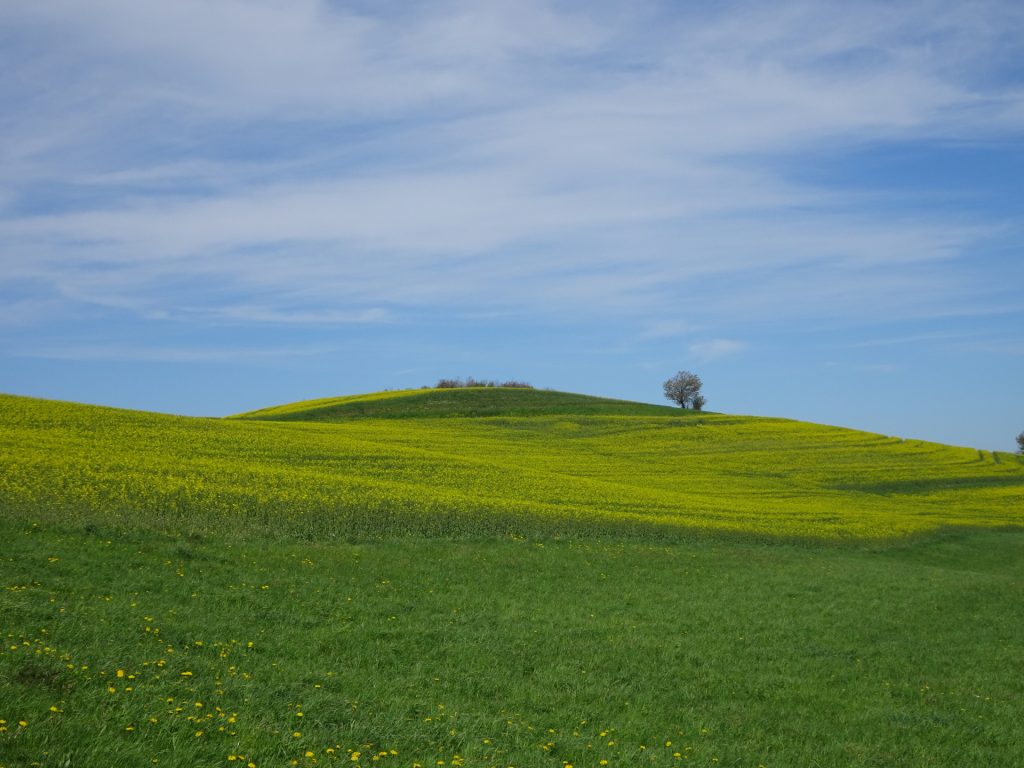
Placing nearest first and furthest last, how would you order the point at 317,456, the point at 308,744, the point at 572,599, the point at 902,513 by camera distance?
the point at 308,744, the point at 572,599, the point at 317,456, the point at 902,513


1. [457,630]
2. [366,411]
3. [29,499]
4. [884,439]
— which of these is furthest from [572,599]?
[884,439]

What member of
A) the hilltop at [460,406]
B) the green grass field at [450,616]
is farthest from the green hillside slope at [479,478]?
the hilltop at [460,406]

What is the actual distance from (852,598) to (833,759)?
12.5m

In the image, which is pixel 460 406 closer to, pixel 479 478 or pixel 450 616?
pixel 479 478

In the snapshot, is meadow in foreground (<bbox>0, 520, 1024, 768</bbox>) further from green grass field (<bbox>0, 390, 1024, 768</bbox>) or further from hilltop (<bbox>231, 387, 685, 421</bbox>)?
hilltop (<bbox>231, 387, 685, 421</bbox>)

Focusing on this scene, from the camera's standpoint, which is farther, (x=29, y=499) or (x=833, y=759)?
(x=29, y=499)

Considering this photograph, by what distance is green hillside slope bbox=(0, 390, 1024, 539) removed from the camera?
2597 centimetres

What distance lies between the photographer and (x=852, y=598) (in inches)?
958

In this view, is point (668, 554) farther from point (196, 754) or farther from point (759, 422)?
point (759, 422)

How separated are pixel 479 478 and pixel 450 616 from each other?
20.1m

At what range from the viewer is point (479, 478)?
3872 centimetres

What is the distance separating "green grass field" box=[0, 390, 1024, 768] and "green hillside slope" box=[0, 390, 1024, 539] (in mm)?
221

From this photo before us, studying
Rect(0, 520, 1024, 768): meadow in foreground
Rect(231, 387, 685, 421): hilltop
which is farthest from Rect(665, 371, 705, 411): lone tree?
Rect(0, 520, 1024, 768): meadow in foreground

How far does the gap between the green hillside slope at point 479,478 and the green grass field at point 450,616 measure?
0.73ft
